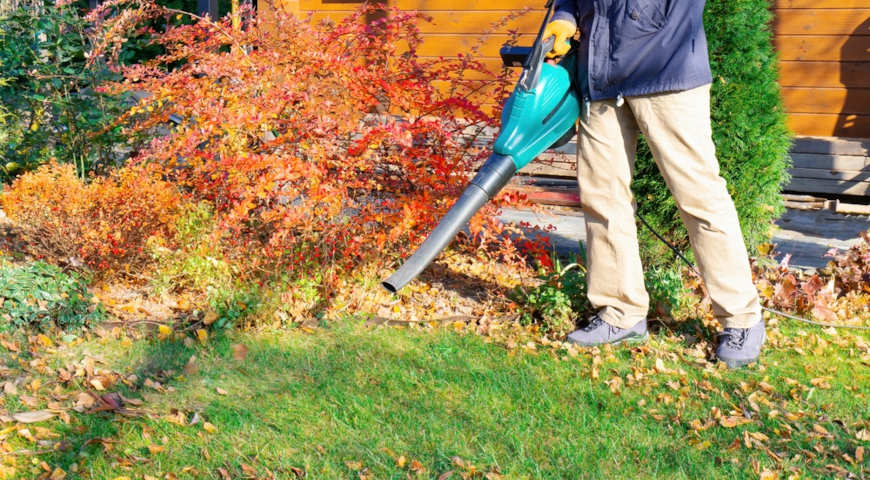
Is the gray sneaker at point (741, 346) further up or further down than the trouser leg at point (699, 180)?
further down

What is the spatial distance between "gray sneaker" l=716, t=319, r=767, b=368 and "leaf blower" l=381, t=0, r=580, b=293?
1.03m

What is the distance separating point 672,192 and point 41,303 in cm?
265

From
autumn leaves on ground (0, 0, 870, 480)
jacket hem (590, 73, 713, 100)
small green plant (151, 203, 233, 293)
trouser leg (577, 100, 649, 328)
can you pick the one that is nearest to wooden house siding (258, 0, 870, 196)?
autumn leaves on ground (0, 0, 870, 480)

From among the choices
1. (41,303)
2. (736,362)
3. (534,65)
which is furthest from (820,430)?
(41,303)

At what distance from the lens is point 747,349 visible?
9.94 feet

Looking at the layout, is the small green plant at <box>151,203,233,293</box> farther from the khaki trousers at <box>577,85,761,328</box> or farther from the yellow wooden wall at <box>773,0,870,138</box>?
the yellow wooden wall at <box>773,0,870,138</box>

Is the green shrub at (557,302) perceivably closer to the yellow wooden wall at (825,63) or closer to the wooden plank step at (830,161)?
the yellow wooden wall at (825,63)

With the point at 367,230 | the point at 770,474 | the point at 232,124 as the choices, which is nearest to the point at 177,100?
the point at 232,124

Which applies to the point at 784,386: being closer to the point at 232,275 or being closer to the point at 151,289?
the point at 232,275

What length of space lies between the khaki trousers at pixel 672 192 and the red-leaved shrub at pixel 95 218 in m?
2.17

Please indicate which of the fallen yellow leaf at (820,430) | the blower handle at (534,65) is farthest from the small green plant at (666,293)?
the blower handle at (534,65)

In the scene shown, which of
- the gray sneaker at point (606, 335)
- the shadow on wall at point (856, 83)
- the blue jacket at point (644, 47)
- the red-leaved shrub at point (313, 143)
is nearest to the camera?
the blue jacket at point (644, 47)

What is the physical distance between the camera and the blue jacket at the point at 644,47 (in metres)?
2.82

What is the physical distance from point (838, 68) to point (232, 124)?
5043 millimetres
